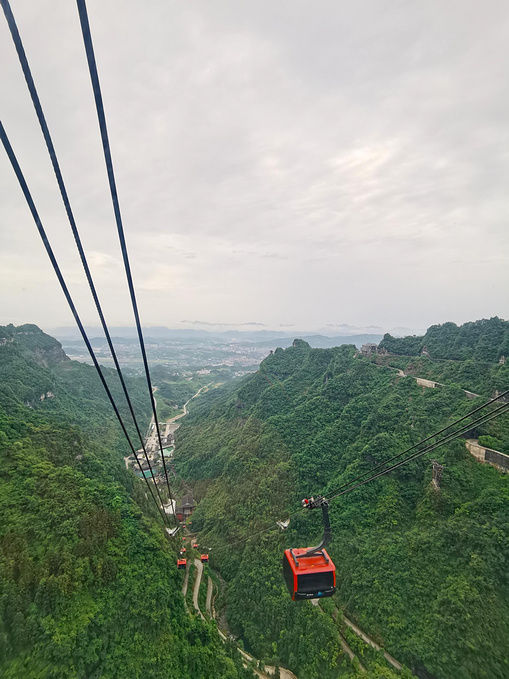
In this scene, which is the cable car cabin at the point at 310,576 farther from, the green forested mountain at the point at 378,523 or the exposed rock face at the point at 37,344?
the exposed rock face at the point at 37,344

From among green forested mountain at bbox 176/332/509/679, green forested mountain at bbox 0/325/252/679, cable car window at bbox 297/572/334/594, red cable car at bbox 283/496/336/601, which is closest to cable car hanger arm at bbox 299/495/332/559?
red cable car at bbox 283/496/336/601

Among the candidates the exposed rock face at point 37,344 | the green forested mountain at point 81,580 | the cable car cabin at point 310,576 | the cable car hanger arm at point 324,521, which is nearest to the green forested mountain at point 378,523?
the green forested mountain at point 81,580

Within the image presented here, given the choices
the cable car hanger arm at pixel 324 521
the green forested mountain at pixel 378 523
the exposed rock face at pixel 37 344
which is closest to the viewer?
the cable car hanger arm at pixel 324 521

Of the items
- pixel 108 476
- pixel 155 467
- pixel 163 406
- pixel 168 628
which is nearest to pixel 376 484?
pixel 168 628

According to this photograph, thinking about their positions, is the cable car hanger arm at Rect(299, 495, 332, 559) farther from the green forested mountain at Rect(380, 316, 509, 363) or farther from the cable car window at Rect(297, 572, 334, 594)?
the green forested mountain at Rect(380, 316, 509, 363)

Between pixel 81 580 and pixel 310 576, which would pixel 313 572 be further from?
pixel 81 580

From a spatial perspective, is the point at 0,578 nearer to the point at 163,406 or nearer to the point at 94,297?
the point at 94,297
